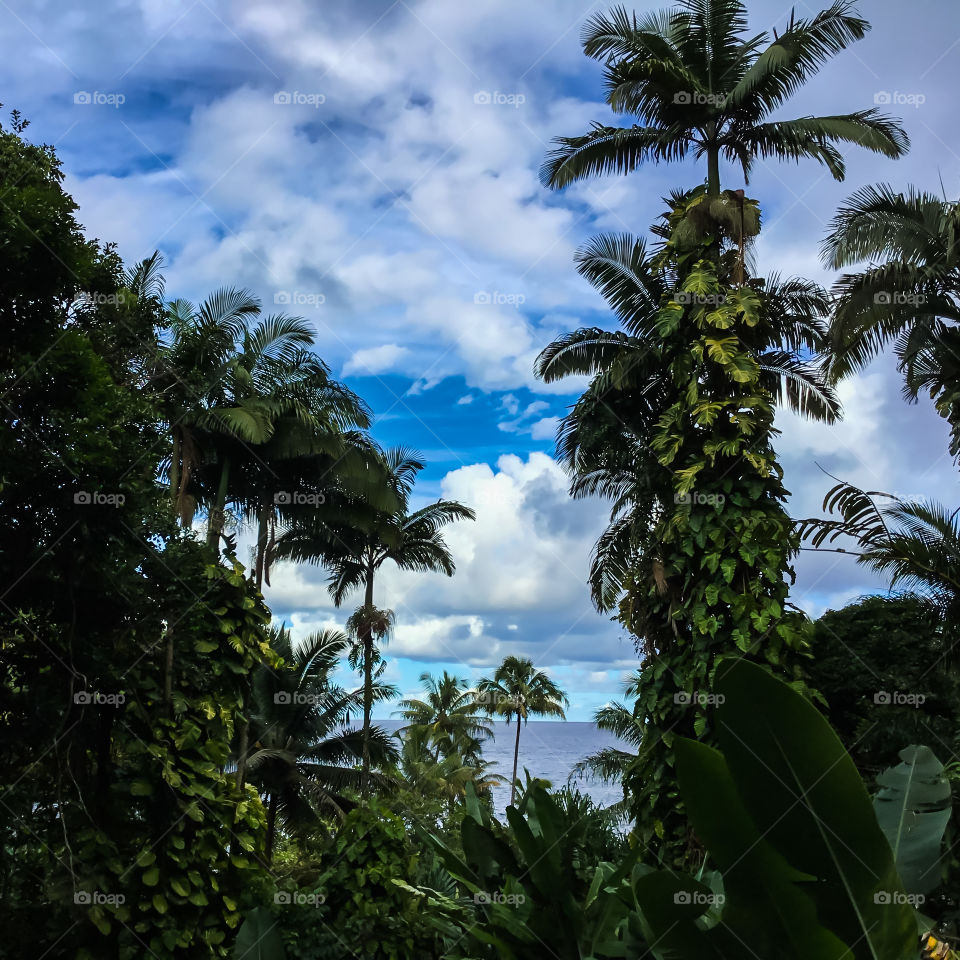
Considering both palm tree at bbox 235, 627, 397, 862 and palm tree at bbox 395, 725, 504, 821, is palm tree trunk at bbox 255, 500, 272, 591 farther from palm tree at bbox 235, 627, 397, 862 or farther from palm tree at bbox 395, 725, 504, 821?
palm tree at bbox 395, 725, 504, 821

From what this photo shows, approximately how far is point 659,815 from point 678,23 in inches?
452

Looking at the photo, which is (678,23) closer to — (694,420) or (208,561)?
(694,420)

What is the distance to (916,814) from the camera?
222 centimetres

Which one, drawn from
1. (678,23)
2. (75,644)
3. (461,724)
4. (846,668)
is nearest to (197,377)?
(75,644)

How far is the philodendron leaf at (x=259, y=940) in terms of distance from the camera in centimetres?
475

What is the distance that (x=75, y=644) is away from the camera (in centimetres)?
762
